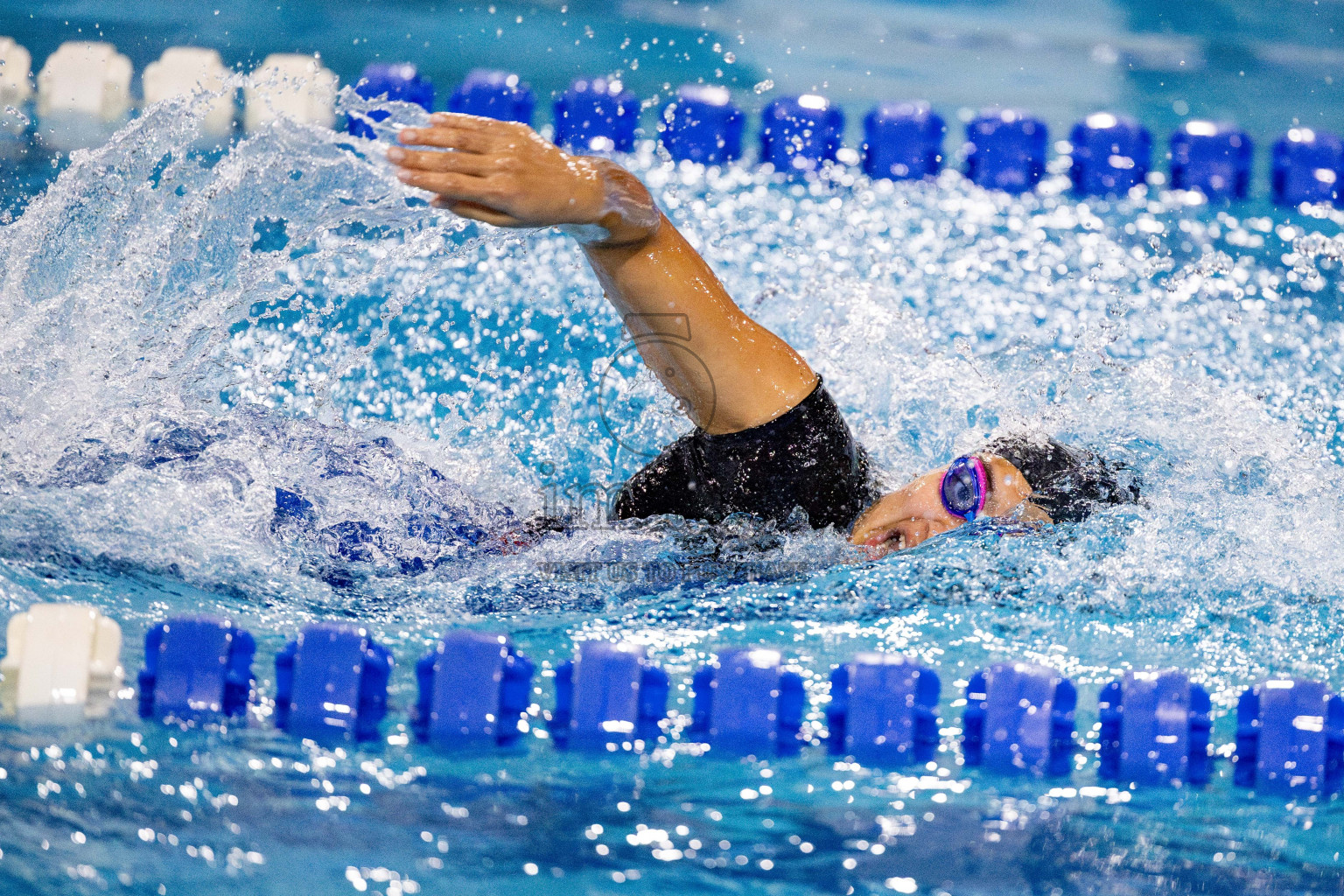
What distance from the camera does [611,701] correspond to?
60.1 inches

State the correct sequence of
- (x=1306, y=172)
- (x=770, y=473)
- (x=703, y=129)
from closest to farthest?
1. (x=770, y=473)
2. (x=703, y=129)
3. (x=1306, y=172)

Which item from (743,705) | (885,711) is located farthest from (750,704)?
(885,711)

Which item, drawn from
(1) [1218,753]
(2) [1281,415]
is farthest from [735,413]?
(2) [1281,415]

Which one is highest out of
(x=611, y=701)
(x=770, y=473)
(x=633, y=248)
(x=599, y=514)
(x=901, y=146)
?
(x=901, y=146)

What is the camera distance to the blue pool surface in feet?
4.28

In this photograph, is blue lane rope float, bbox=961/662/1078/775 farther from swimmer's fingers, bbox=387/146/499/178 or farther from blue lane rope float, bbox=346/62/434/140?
blue lane rope float, bbox=346/62/434/140

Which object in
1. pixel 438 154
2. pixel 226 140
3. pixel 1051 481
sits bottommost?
pixel 1051 481

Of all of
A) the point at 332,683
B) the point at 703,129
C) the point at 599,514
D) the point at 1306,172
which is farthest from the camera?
the point at 1306,172

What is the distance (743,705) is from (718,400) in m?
0.38

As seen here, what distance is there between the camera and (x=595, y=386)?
269 centimetres

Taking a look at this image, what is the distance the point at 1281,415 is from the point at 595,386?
1486mm

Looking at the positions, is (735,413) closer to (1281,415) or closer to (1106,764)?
(1106,764)

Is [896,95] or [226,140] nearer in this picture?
[226,140]

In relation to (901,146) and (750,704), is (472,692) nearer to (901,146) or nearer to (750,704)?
(750,704)
